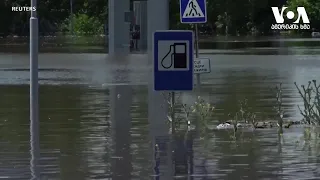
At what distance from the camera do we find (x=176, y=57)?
1215 centimetres

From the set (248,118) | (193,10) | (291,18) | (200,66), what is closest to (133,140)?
(248,118)

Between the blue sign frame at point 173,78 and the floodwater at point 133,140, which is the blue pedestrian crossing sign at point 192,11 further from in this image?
the blue sign frame at point 173,78

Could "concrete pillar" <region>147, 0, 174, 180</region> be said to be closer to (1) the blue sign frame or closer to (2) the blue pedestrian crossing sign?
(2) the blue pedestrian crossing sign

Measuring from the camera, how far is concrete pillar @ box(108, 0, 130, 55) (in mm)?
43344

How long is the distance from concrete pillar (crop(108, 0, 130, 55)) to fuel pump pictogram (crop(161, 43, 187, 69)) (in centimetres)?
3109

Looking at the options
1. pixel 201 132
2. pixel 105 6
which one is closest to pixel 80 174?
pixel 201 132

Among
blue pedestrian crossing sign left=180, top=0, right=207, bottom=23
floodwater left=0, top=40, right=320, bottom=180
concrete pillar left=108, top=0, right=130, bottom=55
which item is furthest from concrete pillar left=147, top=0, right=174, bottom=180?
concrete pillar left=108, top=0, right=130, bottom=55

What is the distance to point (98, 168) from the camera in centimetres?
1005

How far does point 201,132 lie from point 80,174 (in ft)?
11.9

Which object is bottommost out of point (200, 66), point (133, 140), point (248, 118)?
point (133, 140)

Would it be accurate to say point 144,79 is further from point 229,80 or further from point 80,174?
point 80,174

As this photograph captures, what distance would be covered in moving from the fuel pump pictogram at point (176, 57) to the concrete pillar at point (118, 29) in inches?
1224

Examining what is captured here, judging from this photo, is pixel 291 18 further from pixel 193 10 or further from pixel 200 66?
pixel 193 10

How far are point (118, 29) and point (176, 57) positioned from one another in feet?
103
